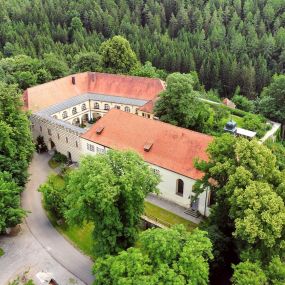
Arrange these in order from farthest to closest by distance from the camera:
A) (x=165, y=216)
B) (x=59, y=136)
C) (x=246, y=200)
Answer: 1. (x=59, y=136)
2. (x=165, y=216)
3. (x=246, y=200)

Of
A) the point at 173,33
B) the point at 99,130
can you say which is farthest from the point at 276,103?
the point at 173,33

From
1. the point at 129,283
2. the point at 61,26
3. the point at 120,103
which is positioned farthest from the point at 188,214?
the point at 61,26

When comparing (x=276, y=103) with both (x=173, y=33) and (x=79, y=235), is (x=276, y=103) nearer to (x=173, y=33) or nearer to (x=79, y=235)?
(x=79, y=235)

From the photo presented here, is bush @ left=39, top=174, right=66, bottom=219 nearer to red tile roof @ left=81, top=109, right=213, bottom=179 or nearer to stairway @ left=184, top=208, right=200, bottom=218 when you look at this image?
red tile roof @ left=81, top=109, right=213, bottom=179

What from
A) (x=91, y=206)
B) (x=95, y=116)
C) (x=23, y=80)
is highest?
(x=91, y=206)

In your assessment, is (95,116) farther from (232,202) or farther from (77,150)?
(232,202)

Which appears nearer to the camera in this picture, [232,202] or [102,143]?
[232,202]
